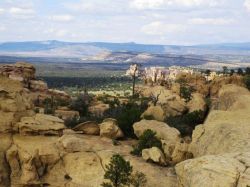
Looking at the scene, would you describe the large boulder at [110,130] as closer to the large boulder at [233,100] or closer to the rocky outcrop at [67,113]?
the large boulder at [233,100]

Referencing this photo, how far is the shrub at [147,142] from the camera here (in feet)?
156

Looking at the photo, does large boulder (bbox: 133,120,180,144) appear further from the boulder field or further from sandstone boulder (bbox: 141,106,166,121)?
sandstone boulder (bbox: 141,106,166,121)

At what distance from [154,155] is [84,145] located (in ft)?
23.1

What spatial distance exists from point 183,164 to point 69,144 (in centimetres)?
1869

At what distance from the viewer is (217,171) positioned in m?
26.8

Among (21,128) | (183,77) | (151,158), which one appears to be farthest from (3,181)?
(183,77)

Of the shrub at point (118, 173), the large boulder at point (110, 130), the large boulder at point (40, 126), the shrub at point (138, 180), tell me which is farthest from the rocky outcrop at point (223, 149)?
the large boulder at point (40, 126)

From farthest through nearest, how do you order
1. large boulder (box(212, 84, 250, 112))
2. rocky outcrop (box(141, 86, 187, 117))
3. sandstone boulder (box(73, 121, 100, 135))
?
rocky outcrop (box(141, 86, 187, 117)) < sandstone boulder (box(73, 121, 100, 135)) < large boulder (box(212, 84, 250, 112))

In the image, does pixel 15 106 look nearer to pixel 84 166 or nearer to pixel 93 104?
pixel 84 166

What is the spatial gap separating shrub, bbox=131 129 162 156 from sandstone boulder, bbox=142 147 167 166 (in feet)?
4.98

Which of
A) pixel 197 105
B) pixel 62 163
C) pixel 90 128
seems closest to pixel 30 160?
pixel 62 163

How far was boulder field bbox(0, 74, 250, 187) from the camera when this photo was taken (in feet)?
134

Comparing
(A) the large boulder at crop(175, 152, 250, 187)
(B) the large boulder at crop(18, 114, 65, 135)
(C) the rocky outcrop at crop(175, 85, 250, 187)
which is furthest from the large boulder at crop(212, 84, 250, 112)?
(A) the large boulder at crop(175, 152, 250, 187)

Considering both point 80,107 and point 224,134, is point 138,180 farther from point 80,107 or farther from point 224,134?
point 80,107
